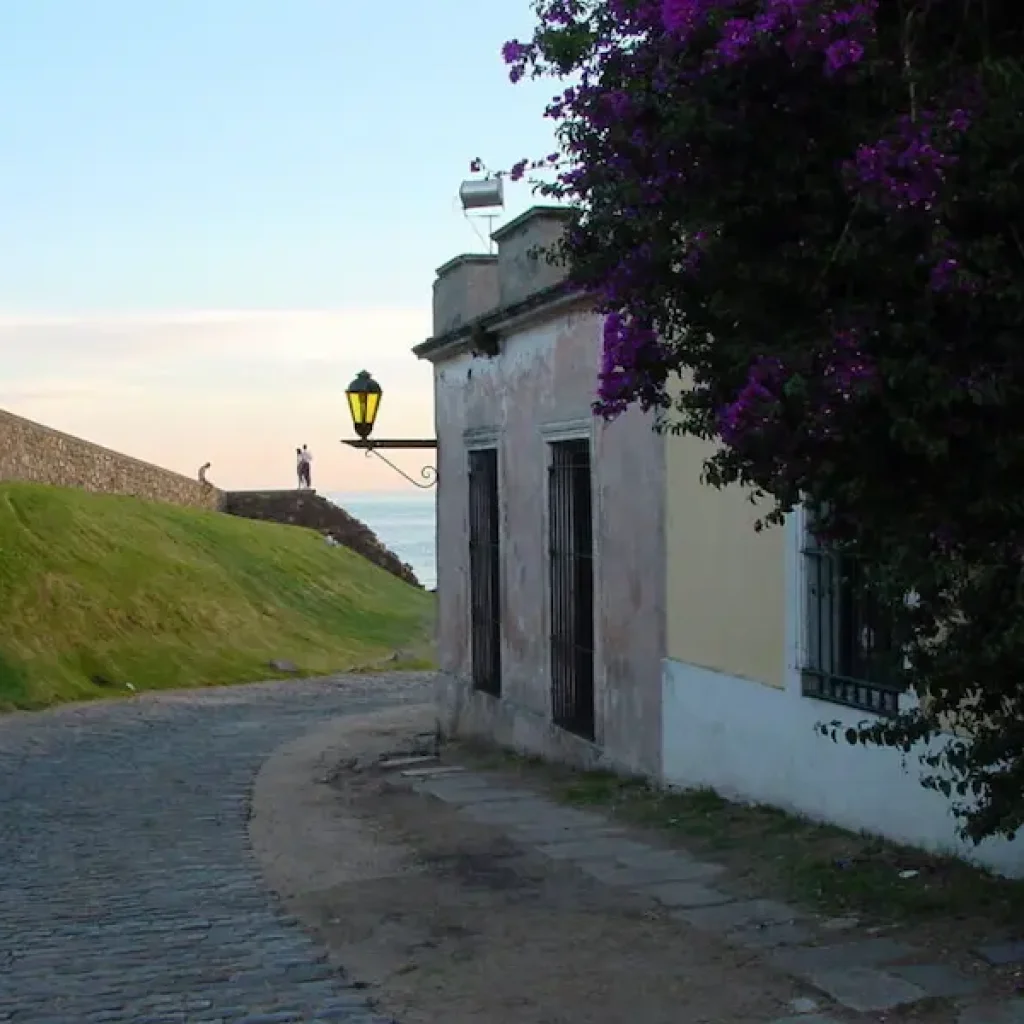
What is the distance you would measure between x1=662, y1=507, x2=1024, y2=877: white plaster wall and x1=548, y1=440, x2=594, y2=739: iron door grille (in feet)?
5.92

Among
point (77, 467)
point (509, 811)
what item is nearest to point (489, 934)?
point (509, 811)

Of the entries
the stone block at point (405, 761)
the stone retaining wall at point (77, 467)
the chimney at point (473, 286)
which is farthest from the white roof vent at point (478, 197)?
the stone retaining wall at point (77, 467)

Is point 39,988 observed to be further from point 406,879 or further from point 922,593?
point 922,593

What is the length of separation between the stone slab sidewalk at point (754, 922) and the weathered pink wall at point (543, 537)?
1.19 meters

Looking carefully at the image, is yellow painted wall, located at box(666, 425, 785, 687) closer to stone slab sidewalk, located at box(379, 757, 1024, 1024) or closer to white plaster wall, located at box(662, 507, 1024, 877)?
white plaster wall, located at box(662, 507, 1024, 877)

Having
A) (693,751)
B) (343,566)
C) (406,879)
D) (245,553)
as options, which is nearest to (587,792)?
(693,751)

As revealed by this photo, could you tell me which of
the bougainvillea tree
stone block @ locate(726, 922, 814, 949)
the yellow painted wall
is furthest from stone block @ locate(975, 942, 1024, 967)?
the yellow painted wall

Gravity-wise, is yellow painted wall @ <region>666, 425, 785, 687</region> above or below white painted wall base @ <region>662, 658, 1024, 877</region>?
above

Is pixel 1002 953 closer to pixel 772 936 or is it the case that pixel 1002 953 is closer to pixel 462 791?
pixel 772 936

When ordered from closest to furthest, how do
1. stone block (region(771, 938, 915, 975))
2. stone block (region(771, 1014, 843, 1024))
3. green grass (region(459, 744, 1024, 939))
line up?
stone block (region(771, 1014, 843, 1024)) < stone block (region(771, 938, 915, 975)) < green grass (region(459, 744, 1024, 939))

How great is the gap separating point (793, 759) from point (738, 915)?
81.4 inches

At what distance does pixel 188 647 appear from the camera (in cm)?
2428

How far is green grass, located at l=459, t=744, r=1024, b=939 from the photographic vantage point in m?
6.00

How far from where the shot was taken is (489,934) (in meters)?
6.26
